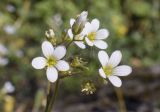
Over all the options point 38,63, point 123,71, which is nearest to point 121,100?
point 123,71

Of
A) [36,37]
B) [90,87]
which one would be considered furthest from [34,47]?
[90,87]

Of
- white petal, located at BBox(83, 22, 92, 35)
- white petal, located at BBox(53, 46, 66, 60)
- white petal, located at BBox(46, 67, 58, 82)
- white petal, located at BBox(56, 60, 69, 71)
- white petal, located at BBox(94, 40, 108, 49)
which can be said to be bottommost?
white petal, located at BBox(46, 67, 58, 82)

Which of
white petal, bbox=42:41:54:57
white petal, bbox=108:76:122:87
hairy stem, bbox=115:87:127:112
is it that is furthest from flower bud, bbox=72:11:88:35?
hairy stem, bbox=115:87:127:112

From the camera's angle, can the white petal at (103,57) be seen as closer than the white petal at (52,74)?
No

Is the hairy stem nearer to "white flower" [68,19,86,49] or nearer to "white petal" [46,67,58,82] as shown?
"white flower" [68,19,86,49]

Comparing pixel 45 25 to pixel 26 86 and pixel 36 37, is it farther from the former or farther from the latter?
pixel 26 86

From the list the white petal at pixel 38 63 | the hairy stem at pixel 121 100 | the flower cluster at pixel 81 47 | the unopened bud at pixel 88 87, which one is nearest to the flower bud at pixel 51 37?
the flower cluster at pixel 81 47

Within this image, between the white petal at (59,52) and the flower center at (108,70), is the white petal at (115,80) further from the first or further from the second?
the white petal at (59,52)

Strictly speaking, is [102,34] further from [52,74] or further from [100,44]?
[52,74]

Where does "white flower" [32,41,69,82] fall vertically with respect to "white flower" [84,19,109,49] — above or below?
below
